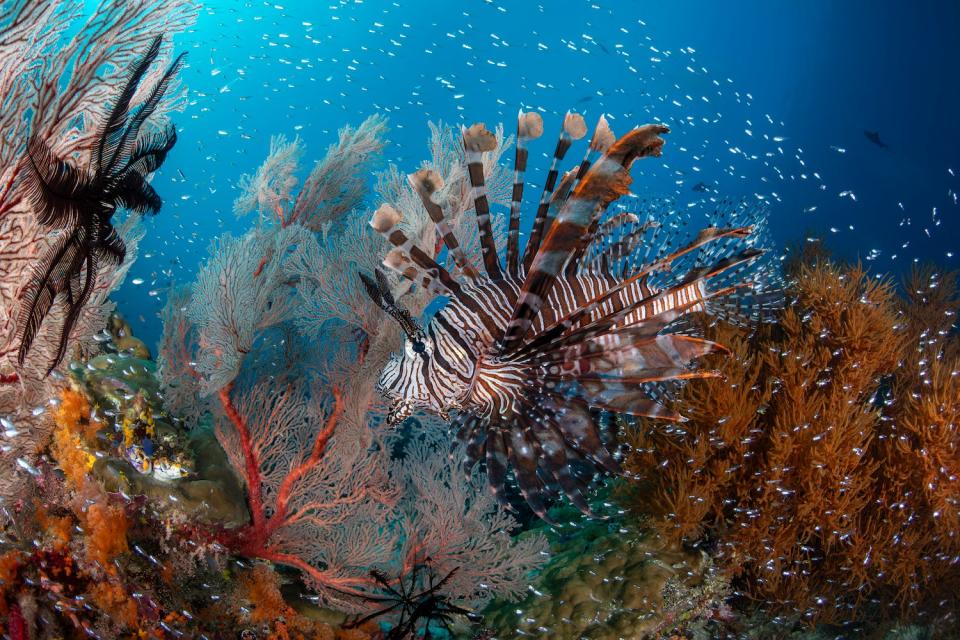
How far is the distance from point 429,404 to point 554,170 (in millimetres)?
1259

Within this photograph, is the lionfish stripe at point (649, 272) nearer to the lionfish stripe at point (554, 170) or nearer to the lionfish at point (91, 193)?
the lionfish stripe at point (554, 170)

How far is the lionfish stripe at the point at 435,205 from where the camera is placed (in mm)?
2238

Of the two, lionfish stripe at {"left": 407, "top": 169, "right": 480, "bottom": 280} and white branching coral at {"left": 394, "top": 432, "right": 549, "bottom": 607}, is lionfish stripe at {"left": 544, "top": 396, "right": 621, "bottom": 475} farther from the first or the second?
white branching coral at {"left": 394, "top": 432, "right": 549, "bottom": 607}

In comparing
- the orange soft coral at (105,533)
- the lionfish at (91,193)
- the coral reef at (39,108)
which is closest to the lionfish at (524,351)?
the lionfish at (91,193)

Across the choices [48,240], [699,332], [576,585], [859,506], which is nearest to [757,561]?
[859,506]

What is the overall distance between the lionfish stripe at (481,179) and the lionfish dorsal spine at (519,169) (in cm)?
14

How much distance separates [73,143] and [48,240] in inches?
23.7

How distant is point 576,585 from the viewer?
433 cm

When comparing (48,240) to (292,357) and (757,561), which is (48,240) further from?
(757,561)

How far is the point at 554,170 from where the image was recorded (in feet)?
8.23

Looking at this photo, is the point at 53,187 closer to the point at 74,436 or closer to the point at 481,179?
the point at 481,179

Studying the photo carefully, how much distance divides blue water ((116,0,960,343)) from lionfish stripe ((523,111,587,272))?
20684 millimetres

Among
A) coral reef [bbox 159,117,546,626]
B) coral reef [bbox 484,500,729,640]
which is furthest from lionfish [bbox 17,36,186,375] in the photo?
coral reef [bbox 484,500,729,640]

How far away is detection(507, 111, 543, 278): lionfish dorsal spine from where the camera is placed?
7.64 ft
